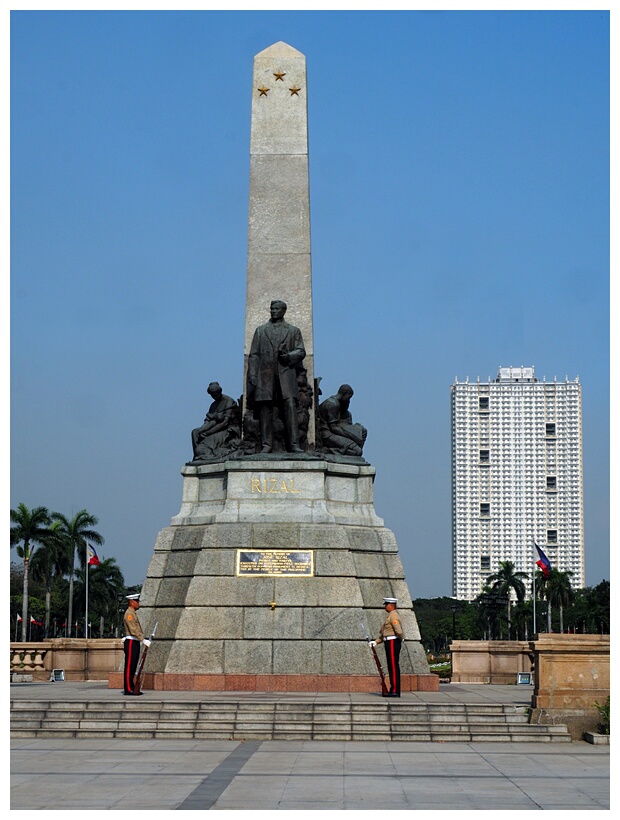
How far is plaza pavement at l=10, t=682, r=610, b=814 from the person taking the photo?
1109 cm

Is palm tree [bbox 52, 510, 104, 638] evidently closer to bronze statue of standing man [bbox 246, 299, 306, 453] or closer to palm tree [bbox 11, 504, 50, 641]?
palm tree [bbox 11, 504, 50, 641]

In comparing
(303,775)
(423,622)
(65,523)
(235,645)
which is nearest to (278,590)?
(235,645)

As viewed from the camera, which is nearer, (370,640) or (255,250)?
(370,640)

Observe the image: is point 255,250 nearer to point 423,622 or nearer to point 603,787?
point 603,787

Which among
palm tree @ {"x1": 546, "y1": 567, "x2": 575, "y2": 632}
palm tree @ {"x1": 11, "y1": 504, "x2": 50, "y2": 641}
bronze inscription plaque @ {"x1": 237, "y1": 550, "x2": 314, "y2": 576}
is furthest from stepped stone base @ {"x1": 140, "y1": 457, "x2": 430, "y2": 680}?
palm tree @ {"x1": 546, "y1": 567, "x2": 575, "y2": 632}

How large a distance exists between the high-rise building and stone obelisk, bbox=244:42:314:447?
568 feet

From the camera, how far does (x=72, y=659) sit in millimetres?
28531

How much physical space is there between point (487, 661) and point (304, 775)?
56.7 feet

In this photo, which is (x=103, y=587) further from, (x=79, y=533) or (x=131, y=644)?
(x=131, y=644)

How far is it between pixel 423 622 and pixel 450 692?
122789 mm

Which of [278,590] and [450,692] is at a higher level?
[278,590]

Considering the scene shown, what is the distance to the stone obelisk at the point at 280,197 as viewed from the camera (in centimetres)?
2311

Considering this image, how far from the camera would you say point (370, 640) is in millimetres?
19875

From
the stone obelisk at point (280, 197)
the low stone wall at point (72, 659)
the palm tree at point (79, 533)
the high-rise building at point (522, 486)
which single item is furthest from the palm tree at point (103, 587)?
the high-rise building at point (522, 486)
